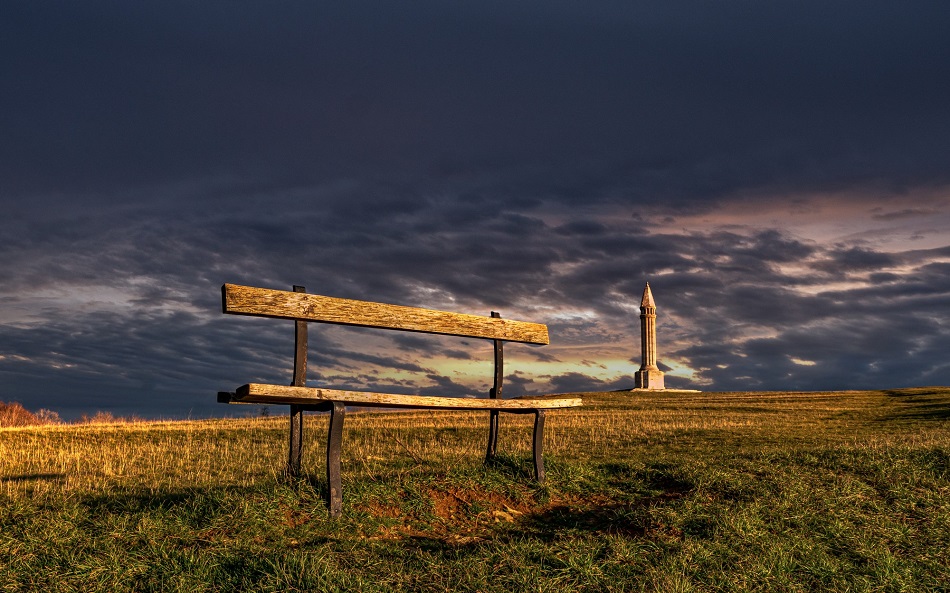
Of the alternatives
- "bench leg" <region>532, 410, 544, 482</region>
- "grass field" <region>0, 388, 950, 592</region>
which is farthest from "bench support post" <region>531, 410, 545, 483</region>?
"grass field" <region>0, 388, 950, 592</region>

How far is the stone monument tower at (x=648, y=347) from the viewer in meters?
80.7

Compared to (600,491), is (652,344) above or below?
above

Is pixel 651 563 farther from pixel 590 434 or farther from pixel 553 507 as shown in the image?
pixel 590 434

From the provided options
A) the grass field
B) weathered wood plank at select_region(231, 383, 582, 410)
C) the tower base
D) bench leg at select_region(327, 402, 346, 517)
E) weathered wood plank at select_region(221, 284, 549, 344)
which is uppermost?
the tower base

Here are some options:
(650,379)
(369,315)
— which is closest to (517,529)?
(369,315)

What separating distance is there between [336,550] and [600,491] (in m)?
4.03

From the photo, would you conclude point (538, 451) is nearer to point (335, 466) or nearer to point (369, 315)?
point (369, 315)

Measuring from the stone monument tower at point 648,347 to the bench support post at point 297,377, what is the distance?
247 ft

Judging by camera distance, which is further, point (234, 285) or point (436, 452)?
point (436, 452)

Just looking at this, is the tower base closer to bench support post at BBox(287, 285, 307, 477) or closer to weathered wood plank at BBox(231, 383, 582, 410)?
weathered wood plank at BBox(231, 383, 582, 410)

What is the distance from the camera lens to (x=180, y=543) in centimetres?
626

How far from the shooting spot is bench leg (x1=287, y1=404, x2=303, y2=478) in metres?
8.12

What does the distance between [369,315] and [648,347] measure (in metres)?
77.1

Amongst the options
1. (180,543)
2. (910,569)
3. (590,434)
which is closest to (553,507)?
(910,569)
